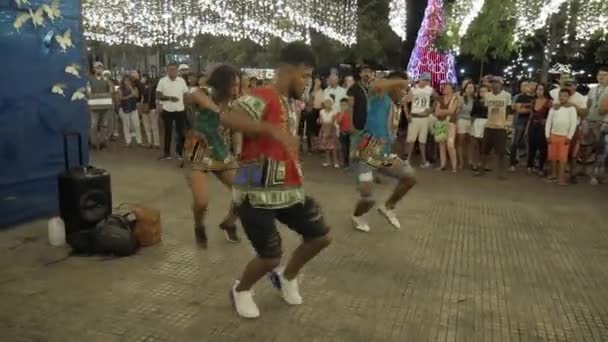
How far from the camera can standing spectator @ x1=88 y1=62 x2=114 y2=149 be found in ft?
38.5

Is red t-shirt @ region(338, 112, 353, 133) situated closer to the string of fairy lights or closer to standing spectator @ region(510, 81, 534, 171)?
standing spectator @ region(510, 81, 534, 171)

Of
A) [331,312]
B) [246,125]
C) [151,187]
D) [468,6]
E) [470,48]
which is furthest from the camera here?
[470,48]

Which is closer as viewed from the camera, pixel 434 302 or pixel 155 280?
pixel 434 302

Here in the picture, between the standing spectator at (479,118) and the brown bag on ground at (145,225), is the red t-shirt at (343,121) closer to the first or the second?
the standing spectator at (479,118)

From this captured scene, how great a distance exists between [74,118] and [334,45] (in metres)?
18.9

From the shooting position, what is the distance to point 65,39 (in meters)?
5.99

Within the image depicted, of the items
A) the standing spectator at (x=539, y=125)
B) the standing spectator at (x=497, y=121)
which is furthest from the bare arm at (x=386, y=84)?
the standing spectator at (x=539, y=125)

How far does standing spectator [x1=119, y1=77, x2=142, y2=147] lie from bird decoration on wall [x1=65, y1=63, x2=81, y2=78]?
20.8ft

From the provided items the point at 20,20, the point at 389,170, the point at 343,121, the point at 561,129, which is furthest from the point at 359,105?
the point at 20,20

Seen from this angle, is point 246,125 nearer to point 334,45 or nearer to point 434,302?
point 434,302

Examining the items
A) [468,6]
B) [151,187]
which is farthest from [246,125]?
[468,6]

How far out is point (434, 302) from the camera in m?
4.15

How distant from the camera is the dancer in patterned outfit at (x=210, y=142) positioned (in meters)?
5.24

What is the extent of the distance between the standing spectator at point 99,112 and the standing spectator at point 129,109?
0.35m
